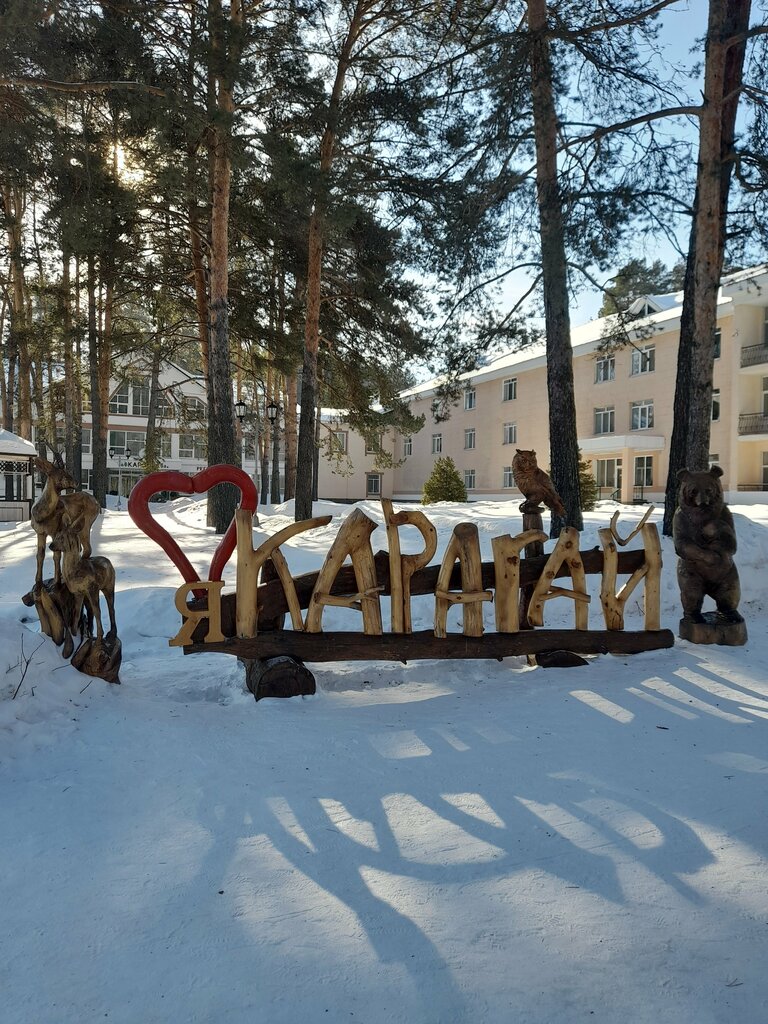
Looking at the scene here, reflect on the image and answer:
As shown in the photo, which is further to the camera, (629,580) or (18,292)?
(18,292)

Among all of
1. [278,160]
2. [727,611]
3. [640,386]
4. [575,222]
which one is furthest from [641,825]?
[640,386]

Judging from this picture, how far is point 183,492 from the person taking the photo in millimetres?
4789

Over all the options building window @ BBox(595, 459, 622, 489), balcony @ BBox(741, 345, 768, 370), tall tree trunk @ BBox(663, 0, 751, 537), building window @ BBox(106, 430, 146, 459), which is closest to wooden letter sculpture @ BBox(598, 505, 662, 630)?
tall tree trunk @ BBox(663, 0, 751, 537)

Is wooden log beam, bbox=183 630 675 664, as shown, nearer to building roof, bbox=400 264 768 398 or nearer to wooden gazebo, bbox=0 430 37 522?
building roof, bbox=400 264 768 398

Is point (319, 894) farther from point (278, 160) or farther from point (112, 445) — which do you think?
point (112, 445)

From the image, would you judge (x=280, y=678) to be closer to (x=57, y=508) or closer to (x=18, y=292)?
(x=57, y=508)

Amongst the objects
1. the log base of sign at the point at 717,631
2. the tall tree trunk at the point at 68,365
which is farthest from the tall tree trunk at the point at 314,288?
the log base of sign at the point at 717,631

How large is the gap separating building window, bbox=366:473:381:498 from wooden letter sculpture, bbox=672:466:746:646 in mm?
36928

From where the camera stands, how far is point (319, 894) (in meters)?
2.41

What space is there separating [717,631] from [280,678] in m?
3.97

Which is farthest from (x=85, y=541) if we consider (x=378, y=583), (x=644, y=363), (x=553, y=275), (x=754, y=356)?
(x=644, y=363)

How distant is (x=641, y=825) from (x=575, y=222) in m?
8.41

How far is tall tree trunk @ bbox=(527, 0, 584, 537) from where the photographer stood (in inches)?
359

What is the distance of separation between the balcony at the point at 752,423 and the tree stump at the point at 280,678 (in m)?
24.0
